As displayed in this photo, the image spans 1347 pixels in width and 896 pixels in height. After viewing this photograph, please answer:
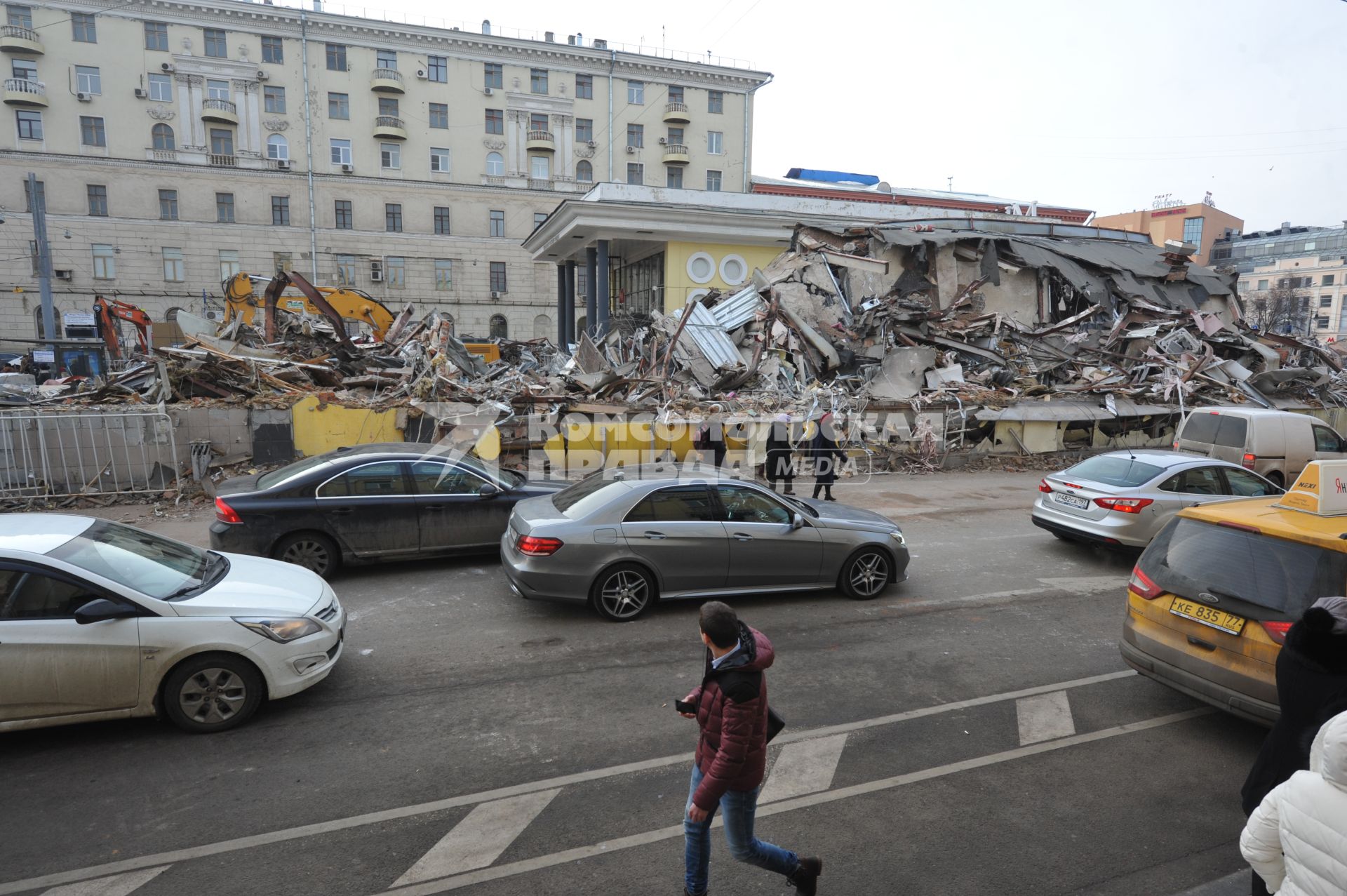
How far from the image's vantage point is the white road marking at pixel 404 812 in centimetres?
366

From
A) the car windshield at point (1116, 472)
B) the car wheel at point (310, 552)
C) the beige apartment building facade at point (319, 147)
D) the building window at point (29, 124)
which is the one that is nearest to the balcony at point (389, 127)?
the beige apartment building facade at point (319, 147)

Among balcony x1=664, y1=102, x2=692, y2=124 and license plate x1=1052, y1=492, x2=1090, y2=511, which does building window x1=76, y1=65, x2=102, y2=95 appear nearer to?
balcony x1=664, y1=102, x2=692, y2=124

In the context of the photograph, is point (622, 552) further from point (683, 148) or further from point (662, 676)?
point (683, 148)

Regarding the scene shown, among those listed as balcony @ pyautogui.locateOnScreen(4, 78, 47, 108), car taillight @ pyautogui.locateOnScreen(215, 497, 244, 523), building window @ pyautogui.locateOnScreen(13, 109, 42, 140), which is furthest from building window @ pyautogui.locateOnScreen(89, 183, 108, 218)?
car taillight @ pyautogui.locateOnScreen(215, 497, 244, 523)

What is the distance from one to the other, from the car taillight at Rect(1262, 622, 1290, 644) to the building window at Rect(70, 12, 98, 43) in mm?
62169

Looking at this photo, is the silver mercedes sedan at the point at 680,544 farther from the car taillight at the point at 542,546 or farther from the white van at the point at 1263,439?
the white van at the point at 1263,439

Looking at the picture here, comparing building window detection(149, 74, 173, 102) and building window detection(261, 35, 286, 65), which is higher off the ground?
building window detection(261, 35, 286, 65)

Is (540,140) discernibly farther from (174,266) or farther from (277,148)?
(174,266)

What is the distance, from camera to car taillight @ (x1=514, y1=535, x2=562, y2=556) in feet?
22.5

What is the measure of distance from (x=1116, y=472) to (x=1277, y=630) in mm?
5528

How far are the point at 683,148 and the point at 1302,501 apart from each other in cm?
5588

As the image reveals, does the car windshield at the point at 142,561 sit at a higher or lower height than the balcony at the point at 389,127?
lower

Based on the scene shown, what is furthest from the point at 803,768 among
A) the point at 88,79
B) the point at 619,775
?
the point at 88,79

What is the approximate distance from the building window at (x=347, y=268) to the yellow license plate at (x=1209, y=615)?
5149 cm
